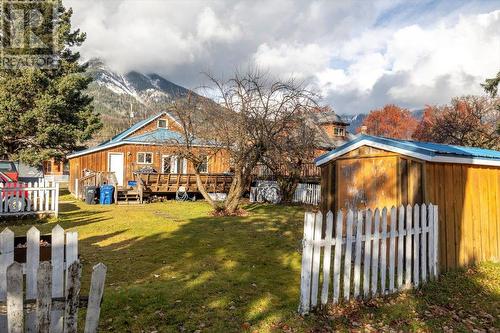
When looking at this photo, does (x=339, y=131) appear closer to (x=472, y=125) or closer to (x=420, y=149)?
(x=472, y=125)

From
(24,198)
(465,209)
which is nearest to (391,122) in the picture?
(465,209)

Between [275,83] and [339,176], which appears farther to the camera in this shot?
[275,83]

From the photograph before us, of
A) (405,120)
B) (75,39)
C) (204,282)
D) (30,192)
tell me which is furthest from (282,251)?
(405,120)

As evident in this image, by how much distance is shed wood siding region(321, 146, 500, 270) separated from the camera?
718 centimetres

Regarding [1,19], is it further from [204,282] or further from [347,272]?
[347,272]

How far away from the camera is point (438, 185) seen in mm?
7207

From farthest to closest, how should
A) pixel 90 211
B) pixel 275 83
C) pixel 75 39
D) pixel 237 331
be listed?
1. pixel 75 39
2. pixel 90 211
3. pixel 275 83
4. pixel 237 331

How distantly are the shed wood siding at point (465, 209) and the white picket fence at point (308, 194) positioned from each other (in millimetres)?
11695

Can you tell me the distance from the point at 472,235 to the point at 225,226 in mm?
7711

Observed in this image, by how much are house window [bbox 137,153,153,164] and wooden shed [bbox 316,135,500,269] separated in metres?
20.3

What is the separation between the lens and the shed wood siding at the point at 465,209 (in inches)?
283

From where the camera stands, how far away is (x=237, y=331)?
450 centimetres

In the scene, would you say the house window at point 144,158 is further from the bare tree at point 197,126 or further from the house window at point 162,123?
the bare tree at point 197,126

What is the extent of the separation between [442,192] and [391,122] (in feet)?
212
